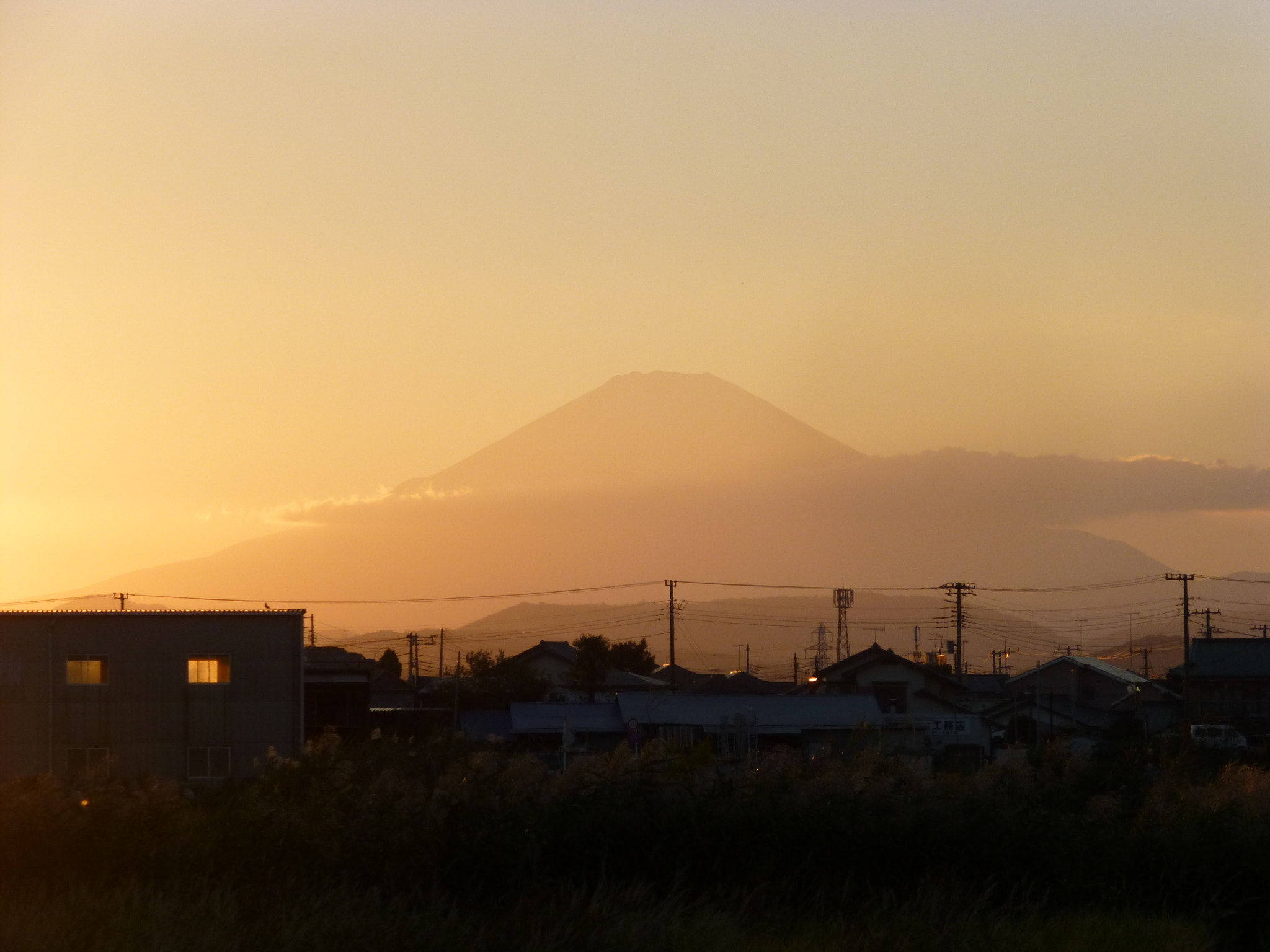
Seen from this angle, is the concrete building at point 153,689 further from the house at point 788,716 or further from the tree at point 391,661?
the tree at point 391,661

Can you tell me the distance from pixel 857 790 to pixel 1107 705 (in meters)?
58.8

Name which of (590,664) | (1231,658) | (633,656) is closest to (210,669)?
(590,664)

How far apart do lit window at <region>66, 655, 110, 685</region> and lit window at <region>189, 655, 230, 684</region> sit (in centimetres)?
239

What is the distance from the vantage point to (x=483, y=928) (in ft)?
33.2

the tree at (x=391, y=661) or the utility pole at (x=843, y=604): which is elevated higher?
the utility pole at (x=843, y=604)

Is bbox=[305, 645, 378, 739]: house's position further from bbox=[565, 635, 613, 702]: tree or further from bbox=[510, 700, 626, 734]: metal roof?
bbox=[565, 635, 613, 702]: tree

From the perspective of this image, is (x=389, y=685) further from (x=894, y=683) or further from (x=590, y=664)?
(x=894, y=683)

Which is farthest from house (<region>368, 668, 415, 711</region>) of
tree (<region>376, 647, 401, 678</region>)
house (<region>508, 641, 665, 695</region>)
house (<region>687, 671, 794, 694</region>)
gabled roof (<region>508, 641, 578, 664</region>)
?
tree (<region>376, 647, 401, 678</region>)

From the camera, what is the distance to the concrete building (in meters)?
40.0

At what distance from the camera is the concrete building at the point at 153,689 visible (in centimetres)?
4003

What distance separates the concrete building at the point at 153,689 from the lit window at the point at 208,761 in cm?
3

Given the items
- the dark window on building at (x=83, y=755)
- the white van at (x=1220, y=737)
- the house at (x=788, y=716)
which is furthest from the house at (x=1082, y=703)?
the dark window on building at (x=83, y=755)

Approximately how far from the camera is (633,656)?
9812cm

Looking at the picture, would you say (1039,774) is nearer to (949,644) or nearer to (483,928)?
(483,928)
